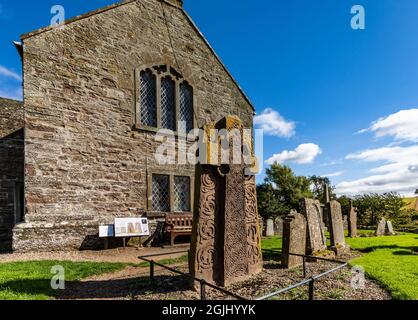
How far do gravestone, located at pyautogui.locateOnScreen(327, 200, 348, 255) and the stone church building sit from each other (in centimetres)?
595

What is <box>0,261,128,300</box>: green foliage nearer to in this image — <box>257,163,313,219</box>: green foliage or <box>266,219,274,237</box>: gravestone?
<box>266,219,274,237</box>: gravestone

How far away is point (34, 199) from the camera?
8734 millimetres

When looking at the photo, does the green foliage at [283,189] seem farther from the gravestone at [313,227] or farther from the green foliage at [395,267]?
the gravestone at [313,227]

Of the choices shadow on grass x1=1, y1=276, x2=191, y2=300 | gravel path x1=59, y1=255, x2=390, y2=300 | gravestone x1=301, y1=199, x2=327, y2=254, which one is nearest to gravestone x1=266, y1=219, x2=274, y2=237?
gravestone x1=301, y1=199, x2=327, y2=254

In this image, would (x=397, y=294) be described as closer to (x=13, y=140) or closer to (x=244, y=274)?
(x=244, y=274)

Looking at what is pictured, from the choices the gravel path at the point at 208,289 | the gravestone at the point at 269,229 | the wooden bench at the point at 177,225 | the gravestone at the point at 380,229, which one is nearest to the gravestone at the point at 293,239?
the gravel path at the point at 208,289

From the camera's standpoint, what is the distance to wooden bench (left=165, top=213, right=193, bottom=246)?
1080 centimetres

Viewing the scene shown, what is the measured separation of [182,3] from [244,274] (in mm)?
13074

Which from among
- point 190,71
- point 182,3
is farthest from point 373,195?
point 182,3

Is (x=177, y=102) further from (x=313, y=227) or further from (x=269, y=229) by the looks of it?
(x=269, y=229)

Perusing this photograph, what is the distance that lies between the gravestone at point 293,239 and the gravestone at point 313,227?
605mm

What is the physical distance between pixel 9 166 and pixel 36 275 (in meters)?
6.88

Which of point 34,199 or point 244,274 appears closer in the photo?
point 244,274

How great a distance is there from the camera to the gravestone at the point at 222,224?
4.78 meters
